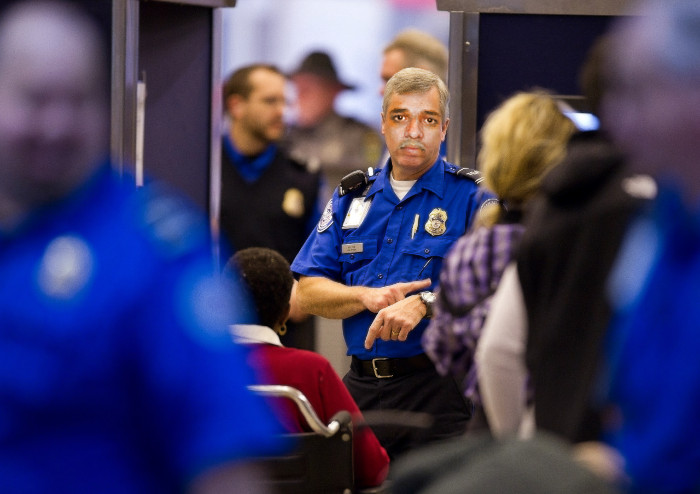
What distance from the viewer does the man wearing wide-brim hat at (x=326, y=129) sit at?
6.20m

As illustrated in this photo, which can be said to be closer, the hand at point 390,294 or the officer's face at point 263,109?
the hand at point 390,294

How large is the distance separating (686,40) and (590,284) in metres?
0.76

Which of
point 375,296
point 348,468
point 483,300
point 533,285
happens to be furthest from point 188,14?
point 533,285

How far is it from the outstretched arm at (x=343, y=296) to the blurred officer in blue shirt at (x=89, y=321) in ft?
6.90

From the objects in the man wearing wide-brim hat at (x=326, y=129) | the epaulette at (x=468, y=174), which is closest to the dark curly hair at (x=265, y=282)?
the epaulette at (x=468, y=174)

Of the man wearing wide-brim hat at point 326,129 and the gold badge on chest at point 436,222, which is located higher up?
the man wearing wide-brim hat at point 326,129

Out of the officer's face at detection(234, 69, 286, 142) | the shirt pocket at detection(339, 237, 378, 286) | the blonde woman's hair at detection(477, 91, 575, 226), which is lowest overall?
the shirt pocket at detection(339, 237, 378, 286)

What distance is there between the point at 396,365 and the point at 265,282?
581 mm

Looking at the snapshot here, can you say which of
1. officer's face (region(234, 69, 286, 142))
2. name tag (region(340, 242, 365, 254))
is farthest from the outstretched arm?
officer's face (region(234, 69, 286, 142))

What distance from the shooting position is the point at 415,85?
401 centimetres

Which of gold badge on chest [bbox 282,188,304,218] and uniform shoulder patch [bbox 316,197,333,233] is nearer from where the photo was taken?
uniform shoulder patch [bbox 316,197,333,233]

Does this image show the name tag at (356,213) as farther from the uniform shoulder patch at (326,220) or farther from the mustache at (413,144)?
the mustache at (413,144)

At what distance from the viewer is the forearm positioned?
3773mm

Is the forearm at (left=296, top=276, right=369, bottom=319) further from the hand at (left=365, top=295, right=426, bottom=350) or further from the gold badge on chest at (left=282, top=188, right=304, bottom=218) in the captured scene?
the gold badge on chest at (left=282, top=188, right=304, bottom=218)
